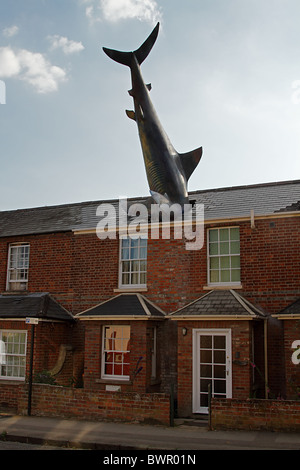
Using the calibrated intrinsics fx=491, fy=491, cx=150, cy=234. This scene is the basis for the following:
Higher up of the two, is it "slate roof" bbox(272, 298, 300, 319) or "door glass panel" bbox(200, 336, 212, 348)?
"slate roof" bbox(272, 298, 300, 319)

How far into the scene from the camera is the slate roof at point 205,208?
15.7 meters

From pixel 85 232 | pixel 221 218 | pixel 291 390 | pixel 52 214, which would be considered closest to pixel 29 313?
pixel 85 232

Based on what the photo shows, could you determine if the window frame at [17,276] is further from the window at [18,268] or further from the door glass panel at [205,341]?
the door glass panel at [205,341]

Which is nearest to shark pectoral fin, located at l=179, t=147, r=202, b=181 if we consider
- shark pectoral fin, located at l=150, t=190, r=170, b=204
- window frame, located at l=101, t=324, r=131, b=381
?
shark pectoral fin, located at l=150, t=190, r=170, b=204

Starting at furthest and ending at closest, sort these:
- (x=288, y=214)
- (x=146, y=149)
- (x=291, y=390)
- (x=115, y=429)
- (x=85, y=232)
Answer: (x=146, y=149), (x=85, y=232), (x=288, y=214), (x=291, y=390), (x=115, y=429)

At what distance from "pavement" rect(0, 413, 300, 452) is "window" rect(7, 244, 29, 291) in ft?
20.7

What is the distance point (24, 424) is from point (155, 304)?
5.24m

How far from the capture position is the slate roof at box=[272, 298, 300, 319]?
500 inches

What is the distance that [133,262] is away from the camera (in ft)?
53.1

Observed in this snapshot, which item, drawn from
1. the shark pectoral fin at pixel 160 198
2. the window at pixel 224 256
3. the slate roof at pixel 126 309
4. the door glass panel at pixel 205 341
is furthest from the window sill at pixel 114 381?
the shark pectoral fin at pixel 160 198

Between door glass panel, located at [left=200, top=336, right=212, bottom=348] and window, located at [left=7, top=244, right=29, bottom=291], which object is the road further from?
window, located at [left=7, top=244, right=29, bottom=291]

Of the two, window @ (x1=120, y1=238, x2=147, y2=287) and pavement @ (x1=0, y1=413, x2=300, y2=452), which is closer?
pavement @ (x1=0, y1=413, x2=300, y2=452)
